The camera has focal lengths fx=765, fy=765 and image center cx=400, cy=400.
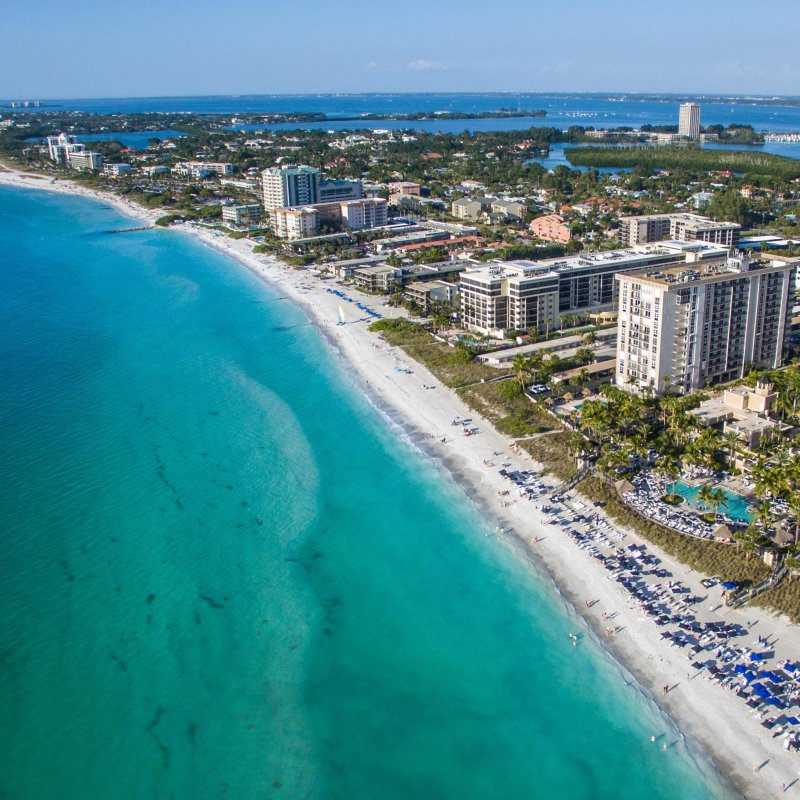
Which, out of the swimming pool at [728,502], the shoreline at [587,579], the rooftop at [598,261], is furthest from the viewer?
the rooftop at [598,261]

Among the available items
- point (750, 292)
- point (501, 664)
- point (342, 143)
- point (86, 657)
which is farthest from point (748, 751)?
point (342, 143)

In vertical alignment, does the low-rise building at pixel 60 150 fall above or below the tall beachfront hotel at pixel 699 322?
above

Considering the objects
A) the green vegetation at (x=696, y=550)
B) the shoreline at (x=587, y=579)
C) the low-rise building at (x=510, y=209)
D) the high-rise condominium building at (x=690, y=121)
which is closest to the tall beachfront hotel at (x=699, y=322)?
the shoreline at (x=587, y=579)

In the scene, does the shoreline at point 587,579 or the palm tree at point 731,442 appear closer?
the shoreline at point 587,579

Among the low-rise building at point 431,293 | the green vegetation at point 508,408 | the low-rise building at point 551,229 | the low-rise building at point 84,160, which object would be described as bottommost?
the green vegetation at point 508,408

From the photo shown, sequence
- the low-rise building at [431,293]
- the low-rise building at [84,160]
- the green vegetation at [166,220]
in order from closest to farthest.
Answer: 1. the low-rise building at [431,293]
2. the green vegetation at [166,220]
3. the low-rise building at [84,160]

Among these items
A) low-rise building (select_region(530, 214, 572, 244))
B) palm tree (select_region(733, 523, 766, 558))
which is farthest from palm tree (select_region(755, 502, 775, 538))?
low-rise building (select_region(530, 214, 572, 244))

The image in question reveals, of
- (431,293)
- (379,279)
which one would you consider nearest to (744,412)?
(431,293)

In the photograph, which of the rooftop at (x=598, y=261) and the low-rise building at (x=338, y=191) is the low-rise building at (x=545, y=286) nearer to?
the rooftop at (x=598, y=261)
